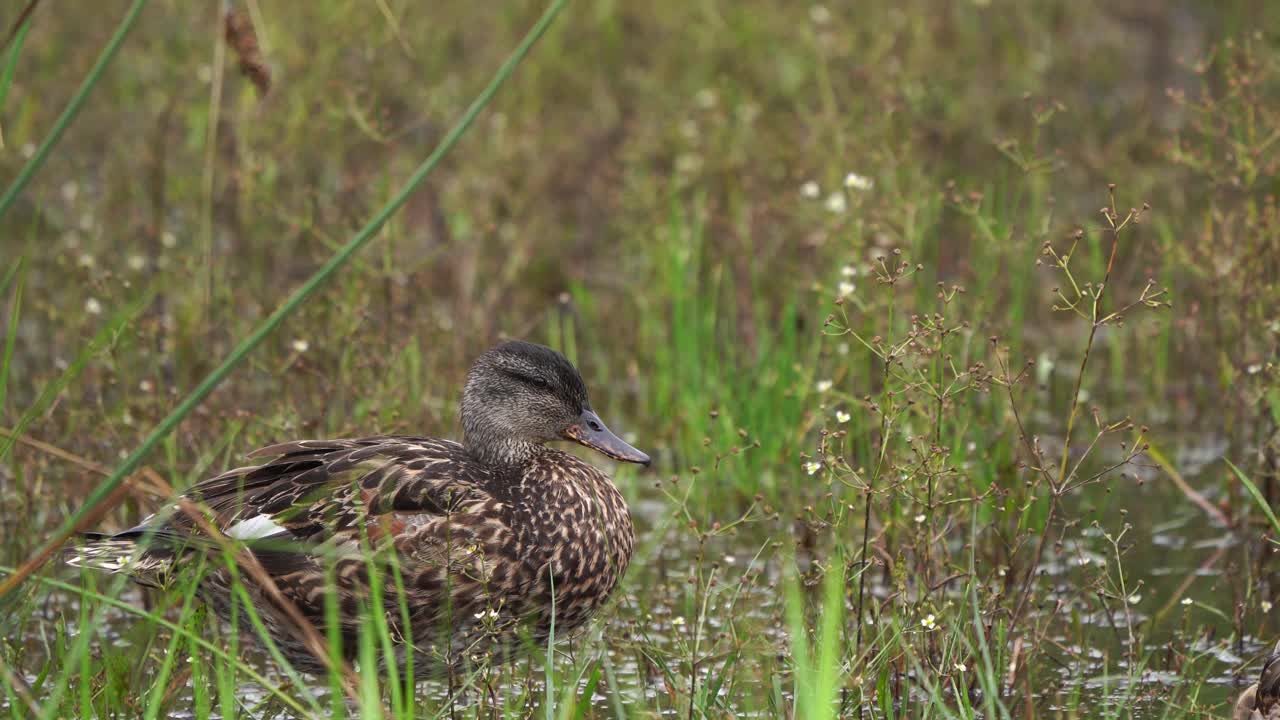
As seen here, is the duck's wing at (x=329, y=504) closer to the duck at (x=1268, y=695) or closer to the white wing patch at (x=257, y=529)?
the white wing patch at (x=257, y=529)

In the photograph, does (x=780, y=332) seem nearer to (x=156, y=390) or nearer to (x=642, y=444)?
(x=642, y=444)

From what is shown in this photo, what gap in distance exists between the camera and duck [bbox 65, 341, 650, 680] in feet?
14.0

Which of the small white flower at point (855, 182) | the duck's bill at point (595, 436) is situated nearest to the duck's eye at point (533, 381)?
the duck's bill at point (595, 436)

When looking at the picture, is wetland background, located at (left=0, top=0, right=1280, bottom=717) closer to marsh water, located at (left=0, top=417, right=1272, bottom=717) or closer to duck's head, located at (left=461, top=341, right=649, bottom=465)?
marsh water, located at (left=0, top=417, right=1272, bottom=717)

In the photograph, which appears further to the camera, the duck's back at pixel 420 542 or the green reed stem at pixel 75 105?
the duck's back at pixel 420 542

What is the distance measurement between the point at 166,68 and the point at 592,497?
5.33 m

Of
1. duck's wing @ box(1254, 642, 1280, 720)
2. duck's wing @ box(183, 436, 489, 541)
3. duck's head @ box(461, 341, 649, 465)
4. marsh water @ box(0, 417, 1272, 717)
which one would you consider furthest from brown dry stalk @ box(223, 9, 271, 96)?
duck's wing @ box(1254, 642, 1280, 720)

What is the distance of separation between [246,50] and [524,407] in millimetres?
1239

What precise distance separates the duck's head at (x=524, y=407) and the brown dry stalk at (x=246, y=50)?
1.09m

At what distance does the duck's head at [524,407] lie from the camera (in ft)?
16.0

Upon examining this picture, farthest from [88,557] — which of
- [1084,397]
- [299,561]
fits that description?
[1084,397]

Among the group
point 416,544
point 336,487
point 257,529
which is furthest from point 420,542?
point 257,529

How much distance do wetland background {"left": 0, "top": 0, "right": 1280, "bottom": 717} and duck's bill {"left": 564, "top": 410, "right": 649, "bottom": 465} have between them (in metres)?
0.38

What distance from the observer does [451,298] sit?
807 centimetres
